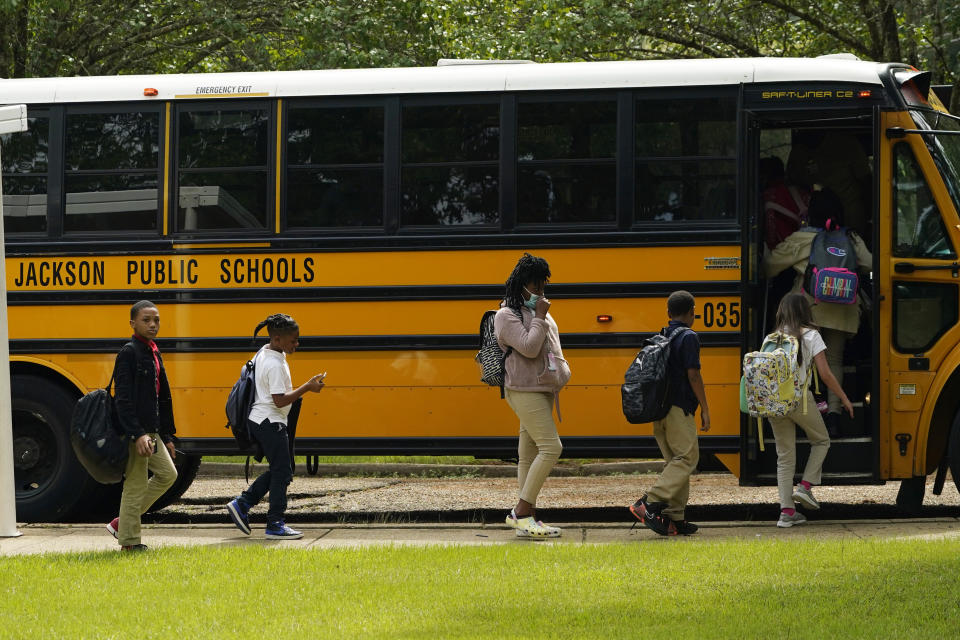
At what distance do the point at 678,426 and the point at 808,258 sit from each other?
5.29 ft

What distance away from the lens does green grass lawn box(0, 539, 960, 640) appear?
18.7 feet

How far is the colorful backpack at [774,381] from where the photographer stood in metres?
8.41

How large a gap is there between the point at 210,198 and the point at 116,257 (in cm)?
77

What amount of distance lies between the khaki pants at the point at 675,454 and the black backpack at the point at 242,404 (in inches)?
97.9

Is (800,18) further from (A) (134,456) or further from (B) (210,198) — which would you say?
(A) (134,456)

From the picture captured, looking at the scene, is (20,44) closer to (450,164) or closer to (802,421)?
(450,164)

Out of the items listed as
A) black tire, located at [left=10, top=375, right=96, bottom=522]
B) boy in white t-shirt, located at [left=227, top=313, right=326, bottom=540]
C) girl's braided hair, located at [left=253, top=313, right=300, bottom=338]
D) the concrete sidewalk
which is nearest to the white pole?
the concrete sidewalk

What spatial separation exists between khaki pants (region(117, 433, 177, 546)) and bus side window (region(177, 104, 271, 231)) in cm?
206

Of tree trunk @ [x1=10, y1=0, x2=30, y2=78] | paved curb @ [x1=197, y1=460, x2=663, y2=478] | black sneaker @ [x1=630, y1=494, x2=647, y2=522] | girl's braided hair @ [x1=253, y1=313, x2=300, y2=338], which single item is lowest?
paved curb @ [x1=197, y1=460, x2=663, y2=478]

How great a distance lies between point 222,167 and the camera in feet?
30.8

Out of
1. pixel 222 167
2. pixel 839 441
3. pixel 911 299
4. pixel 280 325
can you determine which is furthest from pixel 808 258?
pixel 222 167

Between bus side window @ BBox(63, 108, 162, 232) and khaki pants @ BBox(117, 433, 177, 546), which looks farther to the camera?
bus side window @ BBox(63, 108, 162, 232)

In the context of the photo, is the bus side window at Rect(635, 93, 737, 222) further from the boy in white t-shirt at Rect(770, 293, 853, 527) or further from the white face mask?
the white face mask

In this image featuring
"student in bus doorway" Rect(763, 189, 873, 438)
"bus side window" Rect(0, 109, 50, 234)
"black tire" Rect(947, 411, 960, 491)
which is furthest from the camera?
"bus side window" Rect(0, 109, 50, 234)
